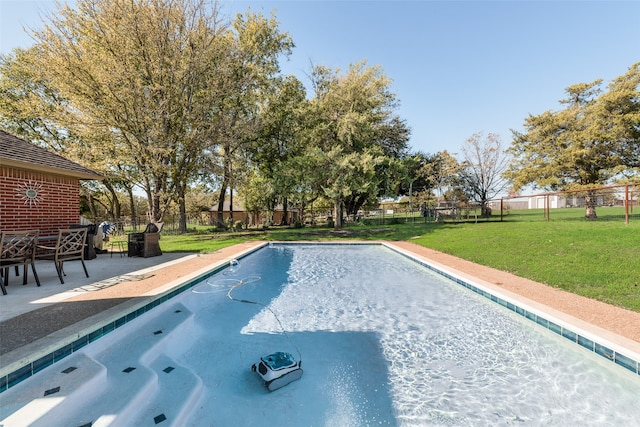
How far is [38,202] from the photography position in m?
7.59

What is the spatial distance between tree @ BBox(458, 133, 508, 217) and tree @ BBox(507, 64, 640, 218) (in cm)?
457

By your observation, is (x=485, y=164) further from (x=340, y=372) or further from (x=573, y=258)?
(x=340, y=372)

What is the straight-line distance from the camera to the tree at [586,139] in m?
18.2

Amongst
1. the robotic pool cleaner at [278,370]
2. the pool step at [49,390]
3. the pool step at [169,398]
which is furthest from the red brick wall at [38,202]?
the robotic pool cleaner at [278,370]

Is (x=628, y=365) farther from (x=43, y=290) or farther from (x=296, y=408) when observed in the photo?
(x=43, y=290)

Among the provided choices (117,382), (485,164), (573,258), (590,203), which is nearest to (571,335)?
(573,258)

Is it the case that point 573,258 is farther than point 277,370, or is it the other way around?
point 573,258

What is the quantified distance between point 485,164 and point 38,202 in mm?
33082

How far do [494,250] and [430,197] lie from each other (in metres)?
20.0

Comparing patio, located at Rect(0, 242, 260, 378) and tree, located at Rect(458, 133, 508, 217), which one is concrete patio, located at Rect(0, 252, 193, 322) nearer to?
patio, located at Rect(0, 242, 260, 378)

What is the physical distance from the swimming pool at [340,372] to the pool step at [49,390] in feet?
0.04

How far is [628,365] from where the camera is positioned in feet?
9.14

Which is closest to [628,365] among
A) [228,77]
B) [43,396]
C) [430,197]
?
[43,396]

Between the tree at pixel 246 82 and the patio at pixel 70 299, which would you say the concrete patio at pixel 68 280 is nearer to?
the patio at pixel 70 299
